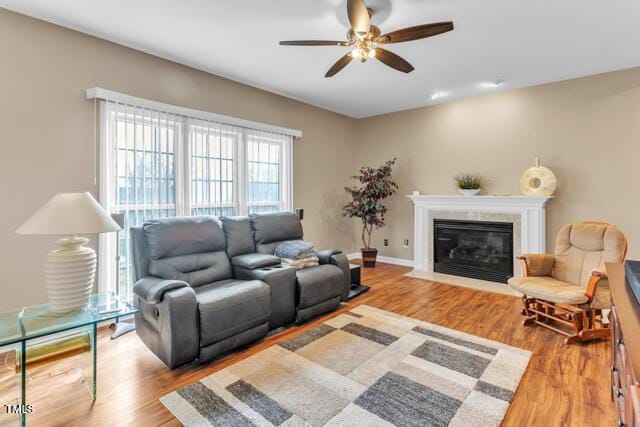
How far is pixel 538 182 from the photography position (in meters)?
4.18

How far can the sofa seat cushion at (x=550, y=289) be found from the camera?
2.72 metres

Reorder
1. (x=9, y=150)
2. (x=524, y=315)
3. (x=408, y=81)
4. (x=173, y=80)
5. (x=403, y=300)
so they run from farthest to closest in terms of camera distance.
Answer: (x=408, y=81)
(x=403, y=300)
(x=173, y=80)
(x=524, y=315)
(x=9, y=150)

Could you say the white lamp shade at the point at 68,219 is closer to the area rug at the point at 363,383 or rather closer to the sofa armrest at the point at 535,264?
the area rug at the point at 363,383

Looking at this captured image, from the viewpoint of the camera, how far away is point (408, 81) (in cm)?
413

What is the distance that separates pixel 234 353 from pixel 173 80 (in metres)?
2.96

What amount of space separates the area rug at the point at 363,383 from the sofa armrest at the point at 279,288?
249mm

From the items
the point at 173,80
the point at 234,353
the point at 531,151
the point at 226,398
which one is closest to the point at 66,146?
the point at 173,80

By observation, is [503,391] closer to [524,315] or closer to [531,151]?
[524,315]

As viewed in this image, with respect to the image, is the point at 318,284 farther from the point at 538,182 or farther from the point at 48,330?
the point at 538,182

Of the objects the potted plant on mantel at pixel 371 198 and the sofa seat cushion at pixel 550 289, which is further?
the potted plant on mantel at pixel 371 198

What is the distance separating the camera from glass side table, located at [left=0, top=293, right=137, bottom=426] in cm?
172

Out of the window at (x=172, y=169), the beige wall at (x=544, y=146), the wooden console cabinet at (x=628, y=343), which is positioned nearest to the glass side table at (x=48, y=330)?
the window at (x=172, y=169)

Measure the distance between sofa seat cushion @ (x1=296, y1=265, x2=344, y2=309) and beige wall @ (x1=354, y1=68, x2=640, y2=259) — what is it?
261 centimetres

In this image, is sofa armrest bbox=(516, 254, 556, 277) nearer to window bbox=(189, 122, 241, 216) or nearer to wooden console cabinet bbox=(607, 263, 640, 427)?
wooden console cabinet bbox=(607, 263, 640, 427)
